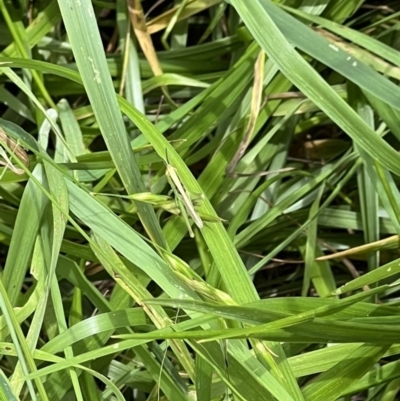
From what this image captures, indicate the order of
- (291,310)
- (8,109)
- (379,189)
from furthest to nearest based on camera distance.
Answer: (8,109), (379,189), (291,310)

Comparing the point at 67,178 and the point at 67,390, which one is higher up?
the point at 67,178

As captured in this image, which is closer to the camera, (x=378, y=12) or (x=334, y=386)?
(x=334, y=386)

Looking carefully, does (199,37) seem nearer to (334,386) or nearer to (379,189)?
(379,189)

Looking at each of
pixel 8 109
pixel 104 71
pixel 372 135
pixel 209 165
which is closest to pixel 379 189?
pixel 372 135

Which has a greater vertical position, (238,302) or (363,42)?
(363,42)

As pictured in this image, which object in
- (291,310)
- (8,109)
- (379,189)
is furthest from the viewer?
(8,109)

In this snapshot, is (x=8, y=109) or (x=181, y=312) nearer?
(x=181, y=312)

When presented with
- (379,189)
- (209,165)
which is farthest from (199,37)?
(379,189)

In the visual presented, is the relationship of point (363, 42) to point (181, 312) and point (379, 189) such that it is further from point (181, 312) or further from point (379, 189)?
point (181, 312)

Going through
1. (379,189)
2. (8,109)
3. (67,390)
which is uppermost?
(8,109)
